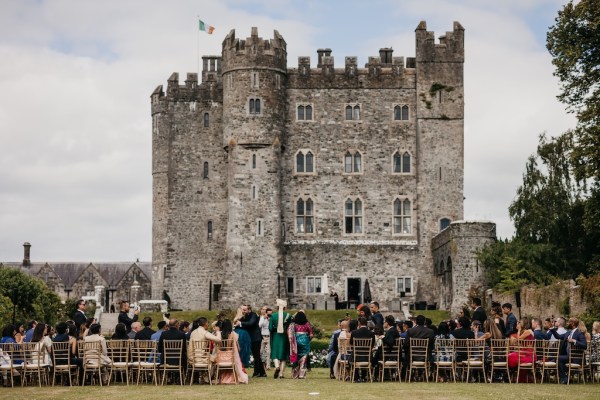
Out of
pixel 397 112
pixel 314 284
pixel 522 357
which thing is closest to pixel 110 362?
pixel 522 357

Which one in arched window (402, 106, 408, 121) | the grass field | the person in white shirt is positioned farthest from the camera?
arched window (402, 106, 408, 121)

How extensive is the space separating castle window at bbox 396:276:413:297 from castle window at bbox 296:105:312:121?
1049 cm

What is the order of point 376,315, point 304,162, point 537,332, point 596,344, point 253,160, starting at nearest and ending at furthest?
point 596,344, point 537,332, point 376,315, point 253,160, point 304,162

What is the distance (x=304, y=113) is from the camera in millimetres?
70625

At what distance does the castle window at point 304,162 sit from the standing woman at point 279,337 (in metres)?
38.0

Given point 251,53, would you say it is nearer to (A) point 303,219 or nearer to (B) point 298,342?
(A) point 303,219

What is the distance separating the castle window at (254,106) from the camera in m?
68.8

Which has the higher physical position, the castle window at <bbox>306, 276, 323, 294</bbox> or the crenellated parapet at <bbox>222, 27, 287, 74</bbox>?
the crenellated parapet at <bbox>222, 27, 287, 74</bbox>

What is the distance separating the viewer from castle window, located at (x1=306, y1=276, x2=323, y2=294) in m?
69.2

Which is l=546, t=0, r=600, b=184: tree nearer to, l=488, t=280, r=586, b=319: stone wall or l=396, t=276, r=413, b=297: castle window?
l=488, t=280, r=586, b=319: stone wall

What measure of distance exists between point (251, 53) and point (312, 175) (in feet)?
25.3

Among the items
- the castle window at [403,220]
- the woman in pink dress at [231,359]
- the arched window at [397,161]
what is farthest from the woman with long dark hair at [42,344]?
the arched window at [397,161]

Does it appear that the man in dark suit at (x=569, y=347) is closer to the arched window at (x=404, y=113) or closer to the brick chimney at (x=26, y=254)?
the arched window at (x=404, y=113)

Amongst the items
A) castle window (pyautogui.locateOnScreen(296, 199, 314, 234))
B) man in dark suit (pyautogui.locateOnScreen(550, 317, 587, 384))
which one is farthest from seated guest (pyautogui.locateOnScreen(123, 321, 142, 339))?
castle window (pyautogui.locateOnScreen(296, 199, 314, 234))
